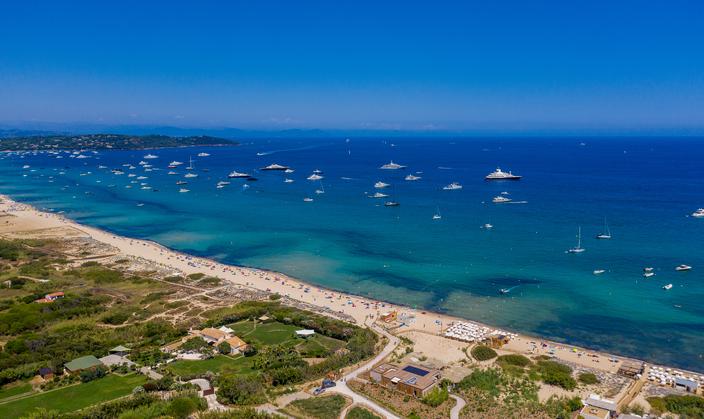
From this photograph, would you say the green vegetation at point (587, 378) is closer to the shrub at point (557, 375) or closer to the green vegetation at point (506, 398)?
the shrub at point (557, 375)

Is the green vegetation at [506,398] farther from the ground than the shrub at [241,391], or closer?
closer

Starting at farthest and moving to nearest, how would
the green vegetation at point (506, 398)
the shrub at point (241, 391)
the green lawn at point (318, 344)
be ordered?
the green lawn at point (318, 344) → the shrub at point (241, 391) → the green vegetation at point (506, 398)

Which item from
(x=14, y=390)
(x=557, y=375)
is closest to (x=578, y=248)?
(x=557, y=375)

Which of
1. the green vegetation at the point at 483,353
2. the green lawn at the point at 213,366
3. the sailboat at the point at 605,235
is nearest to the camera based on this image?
the green lawn at the point at 213,366

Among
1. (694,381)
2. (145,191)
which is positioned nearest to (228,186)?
(145,191)

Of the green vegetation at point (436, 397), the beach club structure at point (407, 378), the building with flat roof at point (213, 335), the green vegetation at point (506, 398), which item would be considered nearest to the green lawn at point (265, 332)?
the building with flat roof at point (213, 335)

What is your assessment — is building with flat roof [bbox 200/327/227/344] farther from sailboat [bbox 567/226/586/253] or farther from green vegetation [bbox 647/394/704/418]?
sailboat [bbox 567/226/586/253]

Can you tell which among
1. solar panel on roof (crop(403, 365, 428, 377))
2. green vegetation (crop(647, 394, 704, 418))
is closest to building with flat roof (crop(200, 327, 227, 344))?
solar panel on roof (crop(403, 365, 428, 377))
